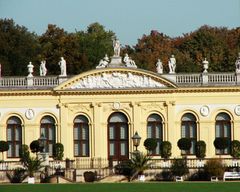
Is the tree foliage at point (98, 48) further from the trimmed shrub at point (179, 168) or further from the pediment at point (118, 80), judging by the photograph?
the trimmed shrub at point (179, 168)

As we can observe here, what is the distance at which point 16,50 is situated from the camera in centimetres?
8869

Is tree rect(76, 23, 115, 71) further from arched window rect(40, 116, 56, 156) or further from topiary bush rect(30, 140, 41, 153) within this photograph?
topiary bush rect(30, 140, 41, 153)

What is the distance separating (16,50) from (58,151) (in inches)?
862

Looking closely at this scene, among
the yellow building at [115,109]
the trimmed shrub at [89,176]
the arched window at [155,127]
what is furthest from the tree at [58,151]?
the arched window at [155,127]

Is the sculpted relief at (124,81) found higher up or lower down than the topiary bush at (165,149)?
higher up

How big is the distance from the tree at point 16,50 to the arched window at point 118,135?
18587 millimetres

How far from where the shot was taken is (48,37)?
93562mm

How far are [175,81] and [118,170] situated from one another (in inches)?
381

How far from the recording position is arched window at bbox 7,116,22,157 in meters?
70.1

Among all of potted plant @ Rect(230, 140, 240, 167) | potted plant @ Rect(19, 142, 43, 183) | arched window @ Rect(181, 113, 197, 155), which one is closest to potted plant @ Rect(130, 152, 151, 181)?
potted plant @ Rect(19, 142, 43, 183)

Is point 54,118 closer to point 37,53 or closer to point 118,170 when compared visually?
point 118,170

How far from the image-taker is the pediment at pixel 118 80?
6931cm

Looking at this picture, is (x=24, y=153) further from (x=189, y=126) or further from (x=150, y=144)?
(x=189, y=126)

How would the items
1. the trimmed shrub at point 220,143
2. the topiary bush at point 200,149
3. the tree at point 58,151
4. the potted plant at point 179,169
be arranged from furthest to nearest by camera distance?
the tree at point 58,151, the topiary bush at point 200,149, the trimmed shrub at point 220,143, the potted plant at point 179,169
